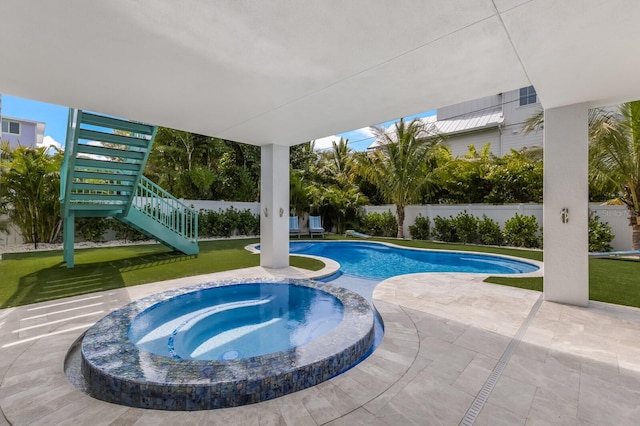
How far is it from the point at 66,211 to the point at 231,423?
773 centimetres

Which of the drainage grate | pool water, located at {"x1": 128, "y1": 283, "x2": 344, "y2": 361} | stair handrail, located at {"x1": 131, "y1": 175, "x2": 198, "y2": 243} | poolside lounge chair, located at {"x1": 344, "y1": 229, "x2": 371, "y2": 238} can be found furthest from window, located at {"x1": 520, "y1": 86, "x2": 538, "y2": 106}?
stair handrail, located at {"x1": 131, "y1": 175, "x2": 198, "y2": 243}

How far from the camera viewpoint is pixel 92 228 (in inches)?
441

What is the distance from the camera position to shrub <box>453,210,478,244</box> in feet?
38.9

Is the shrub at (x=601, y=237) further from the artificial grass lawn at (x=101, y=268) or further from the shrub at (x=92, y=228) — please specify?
the shrub at (x=92, y=228)

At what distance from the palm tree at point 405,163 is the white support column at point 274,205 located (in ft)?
22.5

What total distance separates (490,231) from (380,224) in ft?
15.9

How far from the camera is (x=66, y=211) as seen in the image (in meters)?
7.21

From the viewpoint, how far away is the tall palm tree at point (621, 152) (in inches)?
282

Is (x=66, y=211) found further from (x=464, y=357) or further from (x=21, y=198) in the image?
(x=464, y=357)

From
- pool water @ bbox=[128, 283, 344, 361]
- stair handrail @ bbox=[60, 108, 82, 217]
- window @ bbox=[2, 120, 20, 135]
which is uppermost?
window @ bbox=[2, 120, 20, 135]

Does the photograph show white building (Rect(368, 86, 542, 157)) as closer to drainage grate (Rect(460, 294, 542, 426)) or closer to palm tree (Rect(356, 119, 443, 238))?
palm tree (Rect(356, 119, 443, 238))

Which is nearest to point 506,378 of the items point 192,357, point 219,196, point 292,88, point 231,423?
point 231,423

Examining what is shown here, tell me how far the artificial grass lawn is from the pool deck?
1.09m

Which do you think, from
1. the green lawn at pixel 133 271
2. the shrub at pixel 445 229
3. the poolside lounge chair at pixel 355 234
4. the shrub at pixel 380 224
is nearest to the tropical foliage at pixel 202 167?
the green lawn at pixel 133 271
